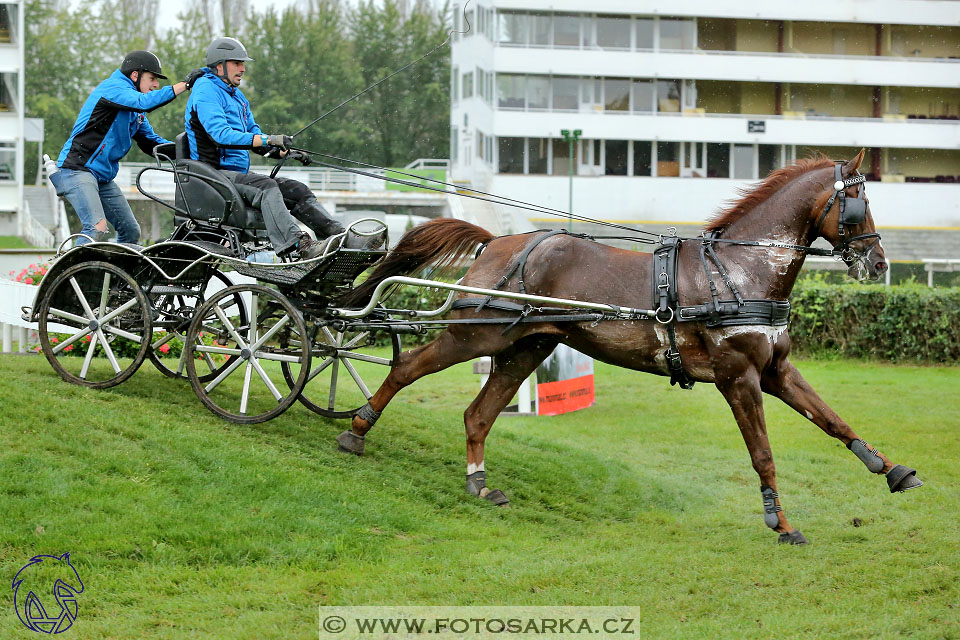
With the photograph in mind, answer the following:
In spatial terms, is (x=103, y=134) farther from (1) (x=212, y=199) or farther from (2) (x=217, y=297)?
(2) (x=217, y=297)

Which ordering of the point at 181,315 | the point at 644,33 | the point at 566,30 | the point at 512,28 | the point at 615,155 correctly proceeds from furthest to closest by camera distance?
the point at 644,33 < the point at 615,155 < the point at 566,30 < the point at 512,28 < the point at 181,315

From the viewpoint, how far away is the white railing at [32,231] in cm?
3259

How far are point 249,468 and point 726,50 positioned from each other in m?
42.7

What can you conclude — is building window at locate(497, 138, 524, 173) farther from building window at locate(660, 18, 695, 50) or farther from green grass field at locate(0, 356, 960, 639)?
green grass field at locate(0, 356, 960, 639)

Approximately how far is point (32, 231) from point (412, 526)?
101ft

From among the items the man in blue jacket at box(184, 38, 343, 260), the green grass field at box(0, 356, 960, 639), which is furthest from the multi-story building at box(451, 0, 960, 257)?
the man in blue jacket at box(184, 38, 343, 260)

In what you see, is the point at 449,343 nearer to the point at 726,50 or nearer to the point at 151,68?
the point at 151,68

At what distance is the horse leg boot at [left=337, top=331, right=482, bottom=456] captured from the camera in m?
7.71

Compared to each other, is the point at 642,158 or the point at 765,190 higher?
the point at 642,158

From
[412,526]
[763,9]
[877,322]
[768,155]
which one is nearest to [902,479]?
[412,526]

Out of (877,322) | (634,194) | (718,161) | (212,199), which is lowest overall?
(877,322)

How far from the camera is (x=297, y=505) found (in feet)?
21.6

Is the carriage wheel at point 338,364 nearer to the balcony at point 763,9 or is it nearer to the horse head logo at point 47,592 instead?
the horse head logo at point 47,592

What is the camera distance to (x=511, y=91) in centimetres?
4416
